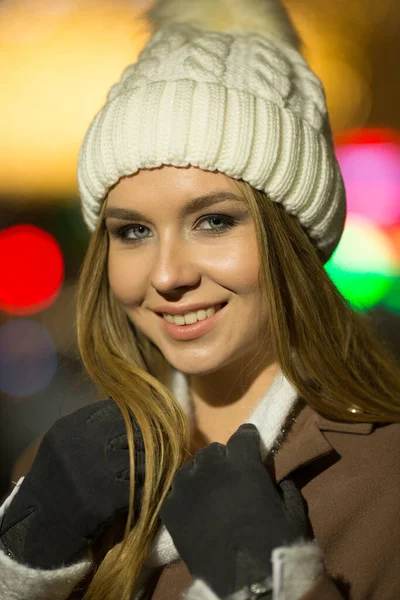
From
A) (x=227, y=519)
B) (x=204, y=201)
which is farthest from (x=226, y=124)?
(x=227, y=519)

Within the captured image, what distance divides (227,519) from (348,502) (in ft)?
1.07

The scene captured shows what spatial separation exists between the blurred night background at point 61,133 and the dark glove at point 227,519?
30.7 inches

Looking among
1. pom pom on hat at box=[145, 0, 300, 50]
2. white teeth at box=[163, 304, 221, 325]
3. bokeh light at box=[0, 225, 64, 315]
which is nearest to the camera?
white teeth at box=[163, 304, 221, 325]

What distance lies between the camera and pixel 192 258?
4.09ft

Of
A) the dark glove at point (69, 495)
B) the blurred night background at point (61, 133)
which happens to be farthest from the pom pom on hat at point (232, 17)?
the dark glove at point (69, 495)

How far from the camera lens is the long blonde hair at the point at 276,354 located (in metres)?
1.20

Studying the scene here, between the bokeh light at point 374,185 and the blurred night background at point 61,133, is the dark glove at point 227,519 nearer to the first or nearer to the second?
the blurred night background at point 61,133

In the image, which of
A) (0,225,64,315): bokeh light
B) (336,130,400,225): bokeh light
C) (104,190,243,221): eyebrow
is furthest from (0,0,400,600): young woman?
(336,130,400,225): bokeh light

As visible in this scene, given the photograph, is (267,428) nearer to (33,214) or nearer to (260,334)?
(260,334)

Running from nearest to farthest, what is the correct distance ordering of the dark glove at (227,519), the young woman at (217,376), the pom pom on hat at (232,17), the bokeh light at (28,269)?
the dark glove at (227,519) → the young woman at (217,376) → the pom pom on hat at (232,17) → the bokeh light at (28,269)

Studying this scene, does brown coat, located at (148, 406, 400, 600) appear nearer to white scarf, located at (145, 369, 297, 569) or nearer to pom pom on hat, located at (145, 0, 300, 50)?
white scarf, located at (145, 369, 297, 569)

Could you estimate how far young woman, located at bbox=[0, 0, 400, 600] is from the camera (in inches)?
43.1

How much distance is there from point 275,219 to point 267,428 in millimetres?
411

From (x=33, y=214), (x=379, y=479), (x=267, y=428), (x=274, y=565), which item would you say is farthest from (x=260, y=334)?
(x=33, y=214)
